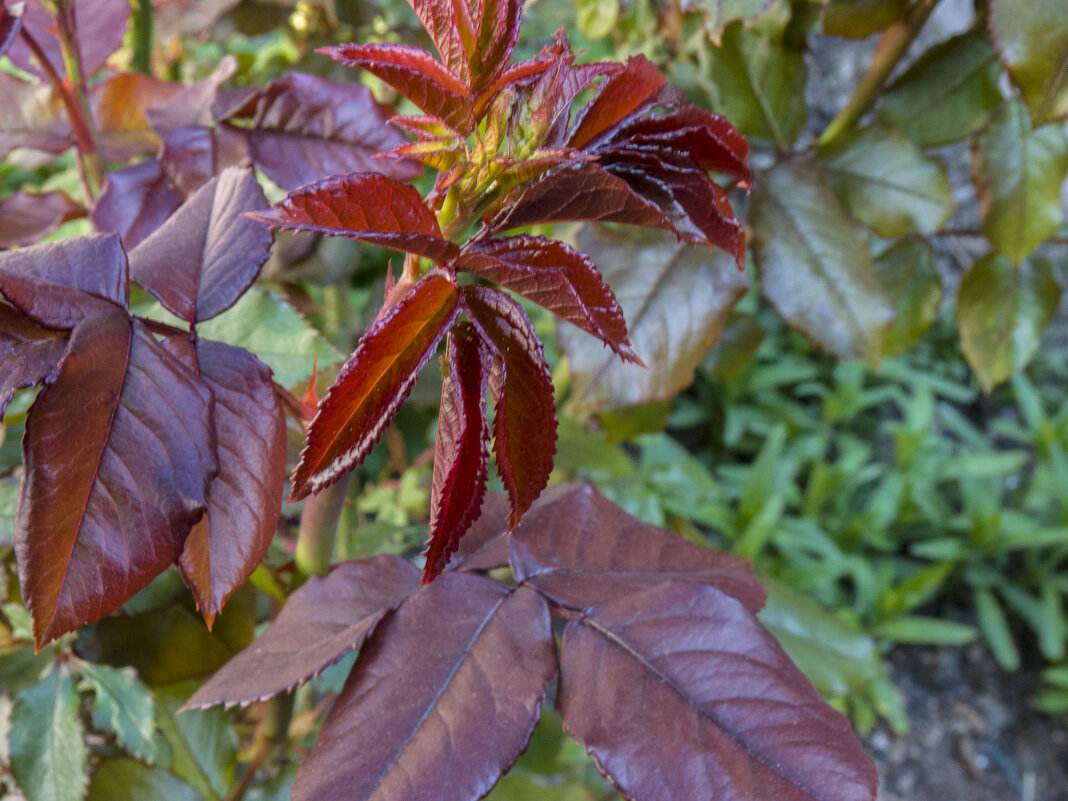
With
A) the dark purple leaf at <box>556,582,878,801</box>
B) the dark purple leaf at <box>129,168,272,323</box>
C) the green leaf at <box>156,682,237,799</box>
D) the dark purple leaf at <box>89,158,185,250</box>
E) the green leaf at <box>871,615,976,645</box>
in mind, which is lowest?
the green leaf at <box>871,615,976,645</box>

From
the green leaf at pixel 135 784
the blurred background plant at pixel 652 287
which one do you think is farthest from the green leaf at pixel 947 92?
the green leaf at pixel 135 784

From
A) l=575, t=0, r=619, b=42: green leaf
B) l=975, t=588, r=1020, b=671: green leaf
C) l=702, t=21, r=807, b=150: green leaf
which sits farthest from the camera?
l=975, t=588, r=1020, b=671: green leaf

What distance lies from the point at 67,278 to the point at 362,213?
0.50 ft

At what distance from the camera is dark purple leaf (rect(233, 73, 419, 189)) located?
570mm

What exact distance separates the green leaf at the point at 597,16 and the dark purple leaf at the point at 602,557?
56 centimetres

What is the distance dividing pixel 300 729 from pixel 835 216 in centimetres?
62

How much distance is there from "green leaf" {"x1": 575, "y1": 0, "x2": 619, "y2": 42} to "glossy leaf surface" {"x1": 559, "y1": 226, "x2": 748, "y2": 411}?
276 mm

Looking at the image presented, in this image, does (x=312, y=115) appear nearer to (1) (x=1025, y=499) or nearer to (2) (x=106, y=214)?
(2) (x=106, y=214)

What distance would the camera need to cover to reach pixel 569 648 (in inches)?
15.4

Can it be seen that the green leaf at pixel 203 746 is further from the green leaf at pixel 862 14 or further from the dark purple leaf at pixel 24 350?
the green leaf at pixel 862 14

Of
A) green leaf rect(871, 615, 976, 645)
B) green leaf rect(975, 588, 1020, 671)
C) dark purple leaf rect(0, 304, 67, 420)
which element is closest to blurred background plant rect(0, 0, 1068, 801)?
dark purple leaf rect(0, 304, 67, 420)

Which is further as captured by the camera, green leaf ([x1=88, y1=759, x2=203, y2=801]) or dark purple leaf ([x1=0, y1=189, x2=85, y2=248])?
dark purple leaf ([x1=0, y1=189, x2=85, y2=248])

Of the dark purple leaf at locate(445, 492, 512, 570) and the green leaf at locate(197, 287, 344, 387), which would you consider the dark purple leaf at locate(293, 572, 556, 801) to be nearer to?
the dark purple leaf at locate(445, 492, 512, 570)

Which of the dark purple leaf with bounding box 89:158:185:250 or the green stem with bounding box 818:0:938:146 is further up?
the green stem with bounding box 818:0:938:146
